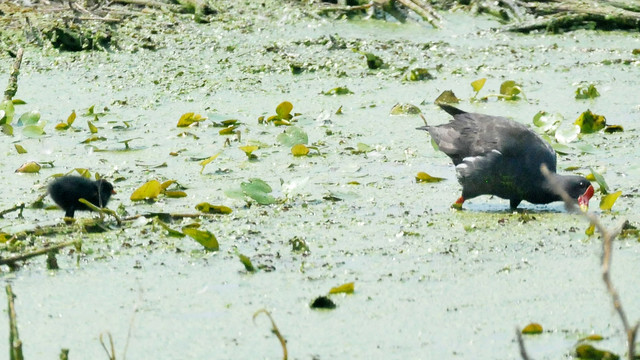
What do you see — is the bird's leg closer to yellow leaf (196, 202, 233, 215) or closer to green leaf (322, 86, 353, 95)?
yellow leaf (196, 202, 233, 215)

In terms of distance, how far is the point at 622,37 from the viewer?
880cm

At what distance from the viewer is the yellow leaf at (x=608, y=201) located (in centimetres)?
444

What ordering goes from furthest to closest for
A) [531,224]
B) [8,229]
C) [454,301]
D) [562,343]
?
[531,224] → [8,229] → [454,301] → [562,343]

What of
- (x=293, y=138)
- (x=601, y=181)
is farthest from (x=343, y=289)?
(x=293, y=138)

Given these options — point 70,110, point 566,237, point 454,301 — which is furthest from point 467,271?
point 70,110

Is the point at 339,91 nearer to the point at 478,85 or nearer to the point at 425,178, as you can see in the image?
the point at 478,85

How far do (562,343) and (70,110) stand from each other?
4758 millimetres

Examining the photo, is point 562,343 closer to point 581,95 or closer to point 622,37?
point 581,95

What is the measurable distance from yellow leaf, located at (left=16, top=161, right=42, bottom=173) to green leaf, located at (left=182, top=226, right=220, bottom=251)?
178 centimetres

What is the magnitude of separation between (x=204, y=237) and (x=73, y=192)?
0.83 meters

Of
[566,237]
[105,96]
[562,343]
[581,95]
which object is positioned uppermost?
[562,343]

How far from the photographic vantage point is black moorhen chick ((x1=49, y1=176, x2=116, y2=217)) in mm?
4375

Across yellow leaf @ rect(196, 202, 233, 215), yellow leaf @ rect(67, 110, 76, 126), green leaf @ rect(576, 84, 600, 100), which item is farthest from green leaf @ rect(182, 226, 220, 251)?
green leaf @ rect(576, 84, 600, 100)

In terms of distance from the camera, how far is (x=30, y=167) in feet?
17.6
